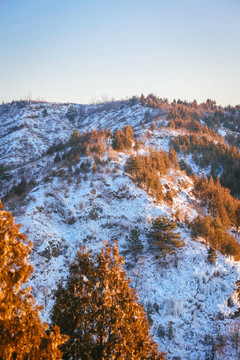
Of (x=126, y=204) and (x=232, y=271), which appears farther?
(x=126, y=204)

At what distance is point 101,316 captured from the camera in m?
6.38

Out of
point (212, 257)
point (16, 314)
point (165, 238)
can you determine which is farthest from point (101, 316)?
point (212, 257)

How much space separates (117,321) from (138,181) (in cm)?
2919

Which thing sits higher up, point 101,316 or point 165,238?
point 101,316

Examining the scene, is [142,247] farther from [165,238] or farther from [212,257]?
[212,257]

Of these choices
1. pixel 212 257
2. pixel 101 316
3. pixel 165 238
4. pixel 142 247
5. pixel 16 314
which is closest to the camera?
pixel 16 314

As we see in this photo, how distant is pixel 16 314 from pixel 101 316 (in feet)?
9.41

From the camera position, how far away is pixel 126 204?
98.2ft

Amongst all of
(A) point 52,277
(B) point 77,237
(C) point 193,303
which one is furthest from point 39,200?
(C) point 193,303

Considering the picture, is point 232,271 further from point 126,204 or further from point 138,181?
point 138,181

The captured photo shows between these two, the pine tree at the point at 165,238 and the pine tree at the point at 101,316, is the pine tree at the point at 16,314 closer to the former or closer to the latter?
the pine tree at the point at 101,316

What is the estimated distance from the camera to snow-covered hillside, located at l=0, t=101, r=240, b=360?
16.5 meters

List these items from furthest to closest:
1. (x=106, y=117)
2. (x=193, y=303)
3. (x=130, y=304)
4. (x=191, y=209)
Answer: (x=106, y=117)
(x=191, y=209)
(x=193, y=303)
(x=130, y=304)

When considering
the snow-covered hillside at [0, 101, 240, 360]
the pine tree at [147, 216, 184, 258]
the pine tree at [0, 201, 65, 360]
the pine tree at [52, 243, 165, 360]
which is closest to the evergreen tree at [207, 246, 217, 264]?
the snow-covered hillside at [0, 101, 240, 360]
